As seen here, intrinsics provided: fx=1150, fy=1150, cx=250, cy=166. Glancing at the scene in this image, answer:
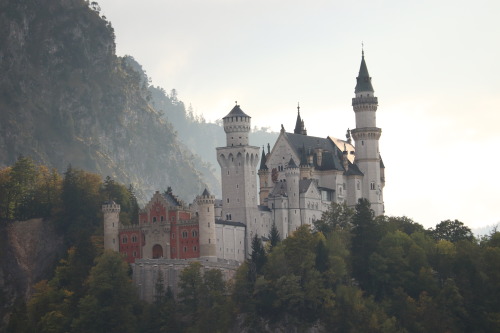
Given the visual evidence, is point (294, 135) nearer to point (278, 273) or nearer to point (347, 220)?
point (347, 220)

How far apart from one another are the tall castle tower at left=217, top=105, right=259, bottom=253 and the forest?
18.7 feet

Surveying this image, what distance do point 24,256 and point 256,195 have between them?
32.2m

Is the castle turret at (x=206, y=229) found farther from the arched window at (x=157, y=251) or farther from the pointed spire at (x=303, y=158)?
the pointed spire at (x=303, y=158)

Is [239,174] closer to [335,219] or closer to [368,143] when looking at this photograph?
[335,219]

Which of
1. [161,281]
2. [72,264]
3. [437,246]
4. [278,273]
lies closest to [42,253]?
[72,264]

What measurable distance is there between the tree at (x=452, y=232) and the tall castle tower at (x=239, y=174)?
22.1m

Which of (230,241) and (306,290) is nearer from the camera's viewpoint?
(306,290)

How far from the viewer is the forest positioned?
4621 inches

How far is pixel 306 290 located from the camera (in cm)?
11831

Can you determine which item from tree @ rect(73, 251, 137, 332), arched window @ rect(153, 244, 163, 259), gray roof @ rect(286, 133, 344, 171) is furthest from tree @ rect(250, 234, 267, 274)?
gray roof @ rect(286, 133, 344, 171)

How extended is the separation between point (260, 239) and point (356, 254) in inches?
478

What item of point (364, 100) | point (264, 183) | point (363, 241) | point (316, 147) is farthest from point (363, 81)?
point (363, 241)

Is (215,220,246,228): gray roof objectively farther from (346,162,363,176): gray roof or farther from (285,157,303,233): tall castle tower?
(346,162,363,176): gray roof

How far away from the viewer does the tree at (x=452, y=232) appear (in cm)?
13550
